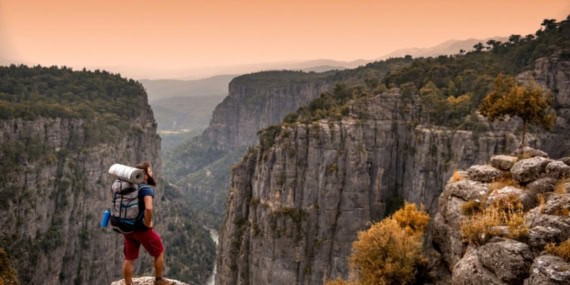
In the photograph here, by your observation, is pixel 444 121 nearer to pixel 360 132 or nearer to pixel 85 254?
pixel 360 132

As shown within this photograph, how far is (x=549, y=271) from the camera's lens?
1371cm

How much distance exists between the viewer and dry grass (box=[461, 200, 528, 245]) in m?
17.0

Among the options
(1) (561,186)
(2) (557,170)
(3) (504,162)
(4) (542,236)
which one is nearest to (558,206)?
(4) (542,236)

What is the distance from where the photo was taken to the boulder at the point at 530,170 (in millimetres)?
20688

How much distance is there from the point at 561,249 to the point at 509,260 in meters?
1.76

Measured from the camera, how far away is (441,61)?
110 m

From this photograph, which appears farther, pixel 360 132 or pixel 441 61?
pixel 441 61


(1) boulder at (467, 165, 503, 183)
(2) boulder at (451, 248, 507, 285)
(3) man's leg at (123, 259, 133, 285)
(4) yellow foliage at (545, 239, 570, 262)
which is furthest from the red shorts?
(1) boulder at (467, 165, 503, 183)

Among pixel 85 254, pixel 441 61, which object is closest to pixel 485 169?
pixel 441 61

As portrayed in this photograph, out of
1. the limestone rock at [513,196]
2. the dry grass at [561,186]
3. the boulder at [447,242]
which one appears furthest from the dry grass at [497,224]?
the boulder at [447,242]

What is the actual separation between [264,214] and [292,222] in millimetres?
6829

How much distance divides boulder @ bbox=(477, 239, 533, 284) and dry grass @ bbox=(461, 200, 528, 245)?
69 centimetres

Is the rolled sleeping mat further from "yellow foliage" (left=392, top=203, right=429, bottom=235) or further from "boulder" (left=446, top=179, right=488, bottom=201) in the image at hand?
"yellow foliage" (left=392, top=203, right=429, bottom=235)

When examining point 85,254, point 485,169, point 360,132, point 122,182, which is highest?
point 122,182
